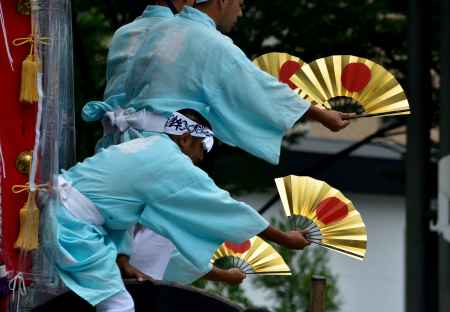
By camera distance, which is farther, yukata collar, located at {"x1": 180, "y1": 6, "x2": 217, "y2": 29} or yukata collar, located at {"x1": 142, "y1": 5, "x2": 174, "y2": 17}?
yukata collar, located at {"x1": 142, "y1": 5, "x2": 174, "y2": 17}

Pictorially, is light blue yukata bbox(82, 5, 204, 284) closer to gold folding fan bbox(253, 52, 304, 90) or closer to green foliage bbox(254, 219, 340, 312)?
gold folding fan bbox(253, 52, 304, 90)

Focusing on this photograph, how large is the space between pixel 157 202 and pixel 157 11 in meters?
0.68

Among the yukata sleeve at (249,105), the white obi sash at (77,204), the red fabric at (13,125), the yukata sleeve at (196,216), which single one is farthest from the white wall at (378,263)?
the red fabric at (13,125)

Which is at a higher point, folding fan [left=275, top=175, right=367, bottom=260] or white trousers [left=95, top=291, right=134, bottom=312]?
folding fan [left=275, top=175, right=367, bottom=260]

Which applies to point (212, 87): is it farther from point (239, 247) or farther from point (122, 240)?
point (239, 247)

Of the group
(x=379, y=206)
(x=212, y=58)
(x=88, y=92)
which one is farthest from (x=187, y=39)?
(x=379, y=206)

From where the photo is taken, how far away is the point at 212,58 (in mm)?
3326

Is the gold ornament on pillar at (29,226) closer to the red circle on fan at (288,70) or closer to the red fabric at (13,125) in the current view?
the red fabric at (13,125)

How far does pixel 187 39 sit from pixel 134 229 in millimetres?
612

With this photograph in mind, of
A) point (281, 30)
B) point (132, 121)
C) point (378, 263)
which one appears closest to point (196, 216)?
point (132, 121)

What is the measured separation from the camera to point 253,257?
393 centimetres

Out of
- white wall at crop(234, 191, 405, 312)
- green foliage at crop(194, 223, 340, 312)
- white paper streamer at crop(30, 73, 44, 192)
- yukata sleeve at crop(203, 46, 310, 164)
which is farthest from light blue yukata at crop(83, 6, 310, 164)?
white wall at crop(234, 191, 405, 312)

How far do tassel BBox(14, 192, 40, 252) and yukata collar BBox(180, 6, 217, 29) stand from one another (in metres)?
0.74

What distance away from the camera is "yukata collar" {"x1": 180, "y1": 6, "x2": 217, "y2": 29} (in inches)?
135
